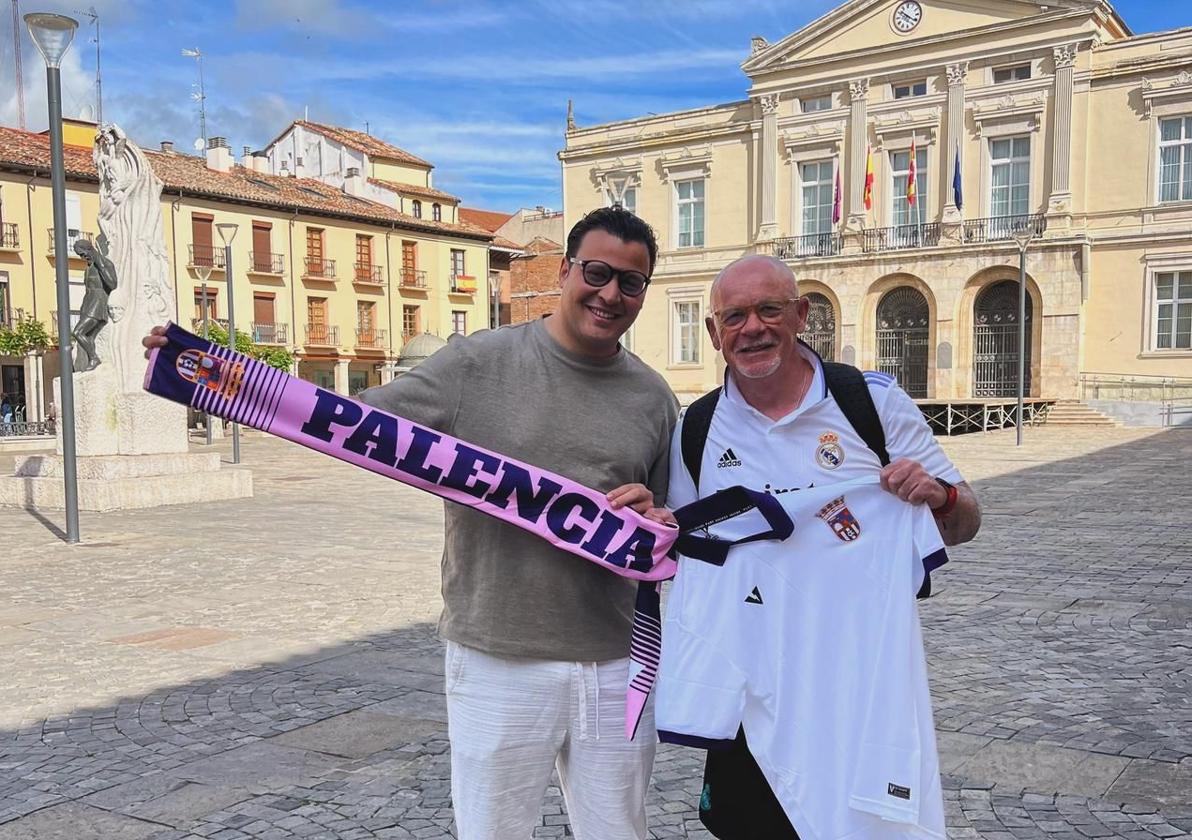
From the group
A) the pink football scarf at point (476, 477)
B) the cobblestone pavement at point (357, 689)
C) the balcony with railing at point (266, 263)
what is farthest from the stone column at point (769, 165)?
the pink football scarf at point (476, 477)

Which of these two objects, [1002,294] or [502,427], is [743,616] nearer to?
[502,427]

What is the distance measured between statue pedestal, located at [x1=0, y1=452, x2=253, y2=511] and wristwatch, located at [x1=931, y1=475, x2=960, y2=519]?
12390 millimetres

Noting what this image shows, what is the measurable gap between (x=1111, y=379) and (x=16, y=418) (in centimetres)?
3761

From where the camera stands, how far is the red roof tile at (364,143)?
5216cm

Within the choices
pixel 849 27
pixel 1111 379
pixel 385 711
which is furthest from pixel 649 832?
pixel 849 27

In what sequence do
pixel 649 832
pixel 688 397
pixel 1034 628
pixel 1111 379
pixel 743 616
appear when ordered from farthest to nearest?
pixel 688 397 → pixel 1111 379 → pixel 1034 628 → pixel 649 832 → pixel 743 616

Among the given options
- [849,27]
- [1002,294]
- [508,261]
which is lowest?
[1002,294]

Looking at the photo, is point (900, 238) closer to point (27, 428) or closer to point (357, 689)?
point (27, 428)

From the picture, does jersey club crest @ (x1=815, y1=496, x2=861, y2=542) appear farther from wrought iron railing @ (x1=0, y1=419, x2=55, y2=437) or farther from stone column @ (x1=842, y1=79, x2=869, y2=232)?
stone column @ (x1=842, y1=79, x2=869, y2=232)

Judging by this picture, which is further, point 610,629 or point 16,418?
point 16,418

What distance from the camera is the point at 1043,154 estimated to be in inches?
1346

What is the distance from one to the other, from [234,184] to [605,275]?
45803mm

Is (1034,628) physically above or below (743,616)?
below

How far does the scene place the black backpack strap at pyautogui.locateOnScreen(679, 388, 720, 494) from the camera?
2.51 metres
